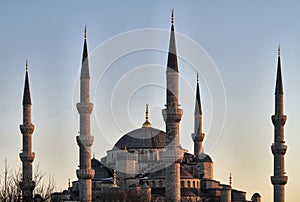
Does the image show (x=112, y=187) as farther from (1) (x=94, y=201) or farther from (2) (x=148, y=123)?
(2) (x=148, y=123)

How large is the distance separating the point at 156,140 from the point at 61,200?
9645 mm

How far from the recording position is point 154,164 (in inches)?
1865

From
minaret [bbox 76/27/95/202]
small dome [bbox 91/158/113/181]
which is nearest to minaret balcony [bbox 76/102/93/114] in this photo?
minaret [bbox 76/27/95/202]

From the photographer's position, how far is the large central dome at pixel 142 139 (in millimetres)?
49062

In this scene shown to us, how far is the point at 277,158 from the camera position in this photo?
42.0 metres

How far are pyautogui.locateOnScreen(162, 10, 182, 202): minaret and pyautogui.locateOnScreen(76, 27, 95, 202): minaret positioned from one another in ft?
12.7

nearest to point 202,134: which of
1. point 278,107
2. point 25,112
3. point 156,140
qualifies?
point 156,140

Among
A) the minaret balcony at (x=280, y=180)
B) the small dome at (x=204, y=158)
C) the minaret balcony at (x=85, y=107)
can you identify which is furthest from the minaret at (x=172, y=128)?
the small dome at (x=204, y=158)

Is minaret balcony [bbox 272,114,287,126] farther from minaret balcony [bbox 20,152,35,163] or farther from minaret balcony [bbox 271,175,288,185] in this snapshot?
minaret balcony [bbox 20,152,35,163]

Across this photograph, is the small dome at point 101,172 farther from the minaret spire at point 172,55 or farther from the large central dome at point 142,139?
the minaret spire at point 172,55

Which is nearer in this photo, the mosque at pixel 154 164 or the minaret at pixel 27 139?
the mosque at pixel 154 164

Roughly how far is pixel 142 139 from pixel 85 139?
348 inches

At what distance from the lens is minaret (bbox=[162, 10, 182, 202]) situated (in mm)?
38875

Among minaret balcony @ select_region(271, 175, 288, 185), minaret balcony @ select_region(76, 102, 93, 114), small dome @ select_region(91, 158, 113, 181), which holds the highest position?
minaret balcony @ select_region(76, 102, 93, 114)
